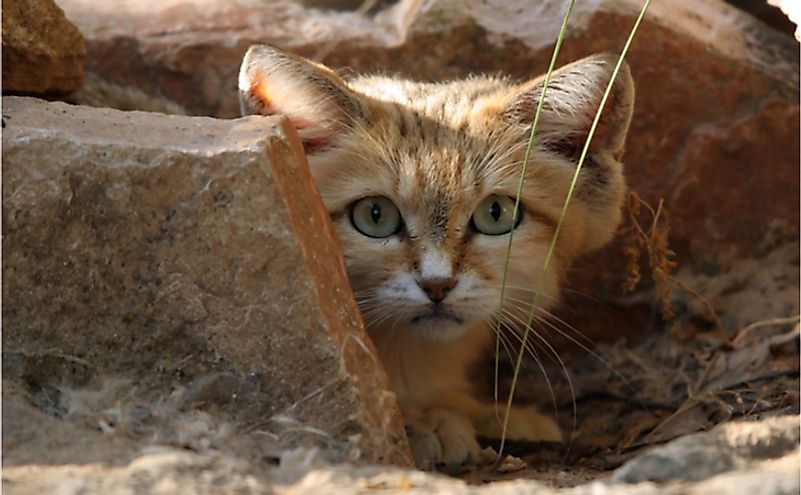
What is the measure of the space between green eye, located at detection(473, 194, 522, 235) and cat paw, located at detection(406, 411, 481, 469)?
53 cm

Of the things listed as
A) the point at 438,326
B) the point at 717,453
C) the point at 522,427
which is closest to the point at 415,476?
the point at 717,453

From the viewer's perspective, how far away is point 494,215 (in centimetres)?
255

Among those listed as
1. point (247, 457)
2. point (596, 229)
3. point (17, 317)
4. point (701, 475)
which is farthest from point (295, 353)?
point (596, 229)

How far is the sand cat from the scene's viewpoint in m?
2.42

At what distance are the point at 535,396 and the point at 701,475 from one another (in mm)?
1965

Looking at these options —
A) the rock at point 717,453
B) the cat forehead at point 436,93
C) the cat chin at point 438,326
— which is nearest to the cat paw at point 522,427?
the cat chin at point 438,326

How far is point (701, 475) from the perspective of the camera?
5.00 ft

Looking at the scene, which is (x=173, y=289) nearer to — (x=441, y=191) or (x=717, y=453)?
(x=441, y=191)

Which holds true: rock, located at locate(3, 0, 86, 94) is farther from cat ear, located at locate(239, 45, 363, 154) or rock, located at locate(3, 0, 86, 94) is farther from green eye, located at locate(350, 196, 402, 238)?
green eye, located at locate(350, 196, 402, 238)

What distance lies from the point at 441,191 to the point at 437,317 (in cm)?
31

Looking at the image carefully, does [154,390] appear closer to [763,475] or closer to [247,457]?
[247,457]

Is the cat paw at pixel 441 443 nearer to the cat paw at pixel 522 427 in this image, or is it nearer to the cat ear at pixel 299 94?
the cat paw at pixel 522 427

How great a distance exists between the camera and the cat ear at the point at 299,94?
2.42 meters

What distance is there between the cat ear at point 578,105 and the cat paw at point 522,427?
0.80 meters
